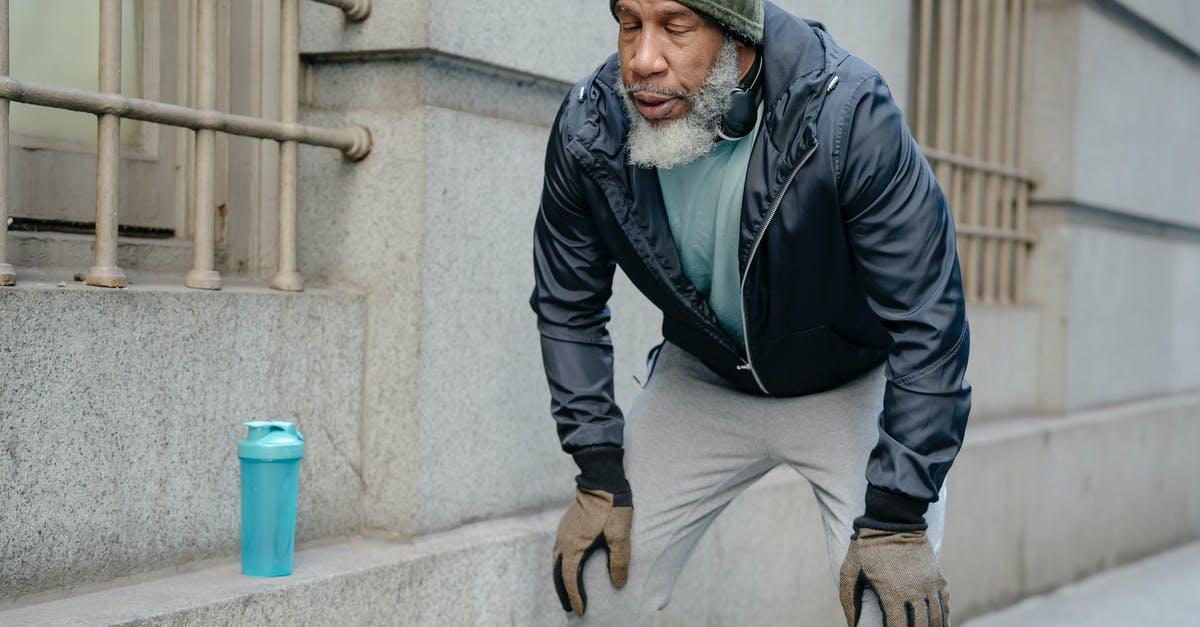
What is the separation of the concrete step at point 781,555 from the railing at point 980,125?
0.92 m

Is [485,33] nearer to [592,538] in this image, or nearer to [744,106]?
[744,106]

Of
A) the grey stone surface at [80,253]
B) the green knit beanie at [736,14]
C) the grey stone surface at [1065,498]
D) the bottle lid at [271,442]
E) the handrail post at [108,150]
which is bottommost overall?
the grey stone surface at [1065,498]

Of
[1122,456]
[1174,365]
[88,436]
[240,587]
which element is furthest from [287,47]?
[1174,365]

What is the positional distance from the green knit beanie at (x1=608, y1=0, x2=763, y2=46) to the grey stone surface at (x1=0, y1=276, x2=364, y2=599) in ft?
4.57

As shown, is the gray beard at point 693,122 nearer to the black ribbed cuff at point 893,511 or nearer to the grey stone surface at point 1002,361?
the black ribbed cuff at point 893,511

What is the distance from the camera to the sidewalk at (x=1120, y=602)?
6.42 meters

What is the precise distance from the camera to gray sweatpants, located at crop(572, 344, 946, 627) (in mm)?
3301

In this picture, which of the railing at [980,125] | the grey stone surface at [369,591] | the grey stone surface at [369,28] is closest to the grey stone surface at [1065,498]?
the railing at [980,125]

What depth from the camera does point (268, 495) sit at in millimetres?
3395

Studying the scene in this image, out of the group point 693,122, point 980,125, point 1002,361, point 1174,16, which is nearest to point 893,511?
point 693,122

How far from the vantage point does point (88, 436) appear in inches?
125

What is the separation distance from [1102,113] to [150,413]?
6005 millimetres

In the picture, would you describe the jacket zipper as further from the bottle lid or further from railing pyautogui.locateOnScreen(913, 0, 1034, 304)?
railing pyautogui.locateOnScreen(913, 0, 1034, 304)

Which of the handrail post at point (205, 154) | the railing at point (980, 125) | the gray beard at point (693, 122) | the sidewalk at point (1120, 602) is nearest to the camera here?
the gray beard at point (693, 122)
